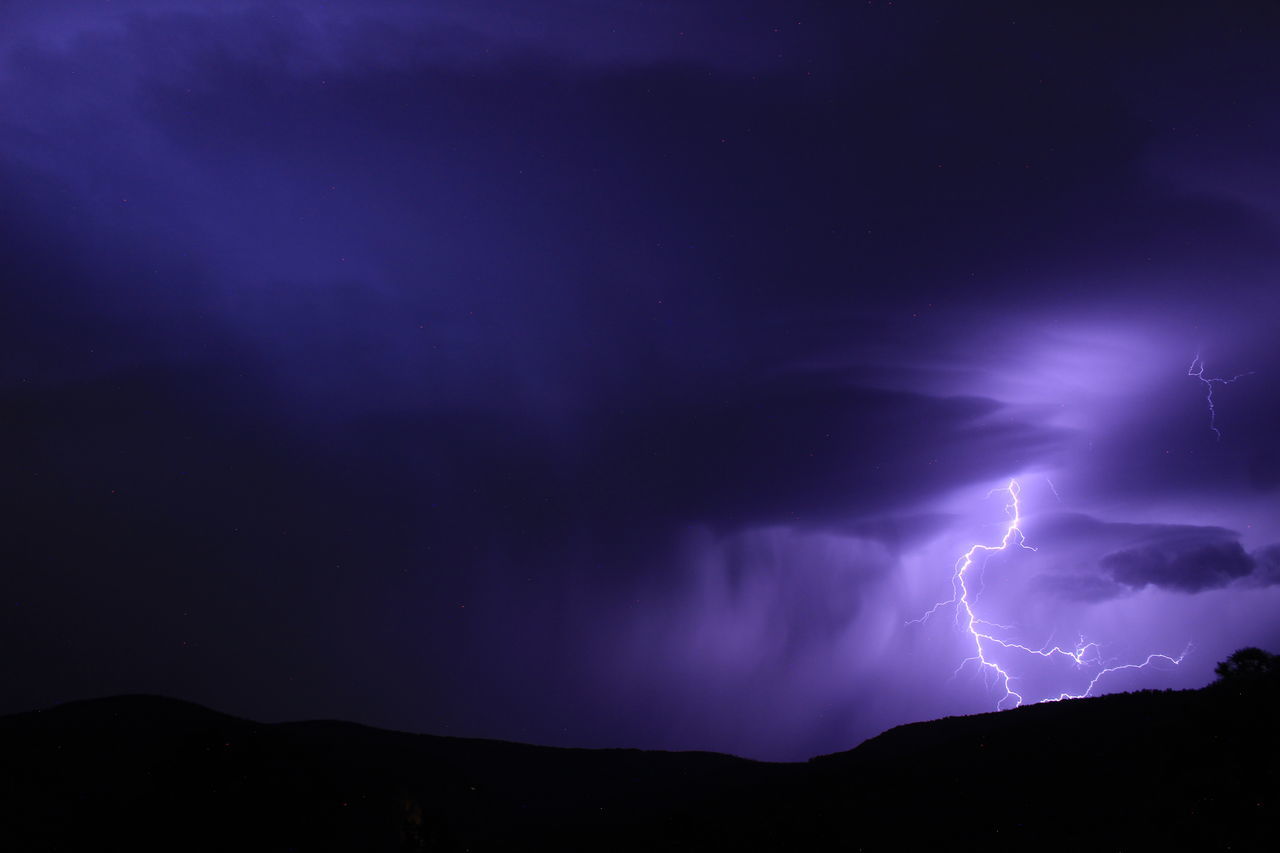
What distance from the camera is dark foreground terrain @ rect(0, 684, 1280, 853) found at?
23062mm

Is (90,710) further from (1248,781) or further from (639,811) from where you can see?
(1248,781)

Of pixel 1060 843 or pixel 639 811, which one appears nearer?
pixel 1060 843

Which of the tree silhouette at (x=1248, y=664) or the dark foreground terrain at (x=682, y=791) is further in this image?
the tree silhouette at (x=1248, y=664)

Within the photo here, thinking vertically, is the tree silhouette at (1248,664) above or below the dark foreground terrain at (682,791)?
above

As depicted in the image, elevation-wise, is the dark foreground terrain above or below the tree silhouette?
below

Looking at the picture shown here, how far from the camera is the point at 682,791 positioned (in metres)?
42.9

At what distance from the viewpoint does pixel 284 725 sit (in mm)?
47594

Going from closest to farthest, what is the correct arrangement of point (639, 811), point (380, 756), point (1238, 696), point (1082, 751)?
point (1238, 696)
point (1082, 751)
point (639, 811)
point (380, 756)

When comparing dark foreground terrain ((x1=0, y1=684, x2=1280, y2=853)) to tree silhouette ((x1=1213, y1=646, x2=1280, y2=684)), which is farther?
tree silhouette ((x1=1213, y1=646, x2=1280, y2=684))

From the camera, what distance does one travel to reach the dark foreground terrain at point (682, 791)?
2306 cm

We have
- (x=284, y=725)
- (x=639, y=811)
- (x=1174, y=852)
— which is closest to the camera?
(x=1174, y=852)

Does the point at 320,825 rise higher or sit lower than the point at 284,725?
lower

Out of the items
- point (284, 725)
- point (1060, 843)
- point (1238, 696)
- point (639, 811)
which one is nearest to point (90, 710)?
point (284, 725)

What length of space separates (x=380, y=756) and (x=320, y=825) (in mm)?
11284
